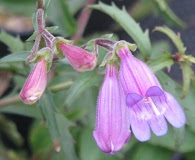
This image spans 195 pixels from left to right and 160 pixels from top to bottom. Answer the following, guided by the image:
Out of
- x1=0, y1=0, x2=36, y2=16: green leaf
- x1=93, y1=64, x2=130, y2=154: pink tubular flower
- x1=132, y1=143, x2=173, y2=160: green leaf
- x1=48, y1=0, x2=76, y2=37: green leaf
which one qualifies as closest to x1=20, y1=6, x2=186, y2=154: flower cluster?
x1=93, y1=64, x2=130, y2=154: pink tubular flower

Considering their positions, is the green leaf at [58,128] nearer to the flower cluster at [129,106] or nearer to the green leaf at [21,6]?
the flower cluster at [129,106]

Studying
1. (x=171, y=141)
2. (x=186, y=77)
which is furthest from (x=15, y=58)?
(x=171, y=141)

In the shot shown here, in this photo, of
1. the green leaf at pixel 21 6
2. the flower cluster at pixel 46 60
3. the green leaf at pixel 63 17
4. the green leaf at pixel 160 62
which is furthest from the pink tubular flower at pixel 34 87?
the green leaf at pixel 21 6

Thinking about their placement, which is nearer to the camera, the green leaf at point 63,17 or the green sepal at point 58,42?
the green sepal at point 58,42

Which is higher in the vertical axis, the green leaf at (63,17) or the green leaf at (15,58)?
the green leaf at (63,17)

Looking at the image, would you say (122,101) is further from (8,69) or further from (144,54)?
(8,69)
